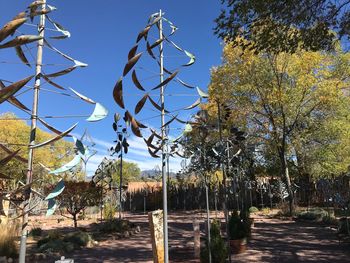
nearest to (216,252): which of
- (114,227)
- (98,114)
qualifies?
(98,114)

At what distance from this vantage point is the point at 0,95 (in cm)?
176

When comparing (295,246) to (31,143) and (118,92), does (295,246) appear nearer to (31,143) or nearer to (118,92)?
(118,92)

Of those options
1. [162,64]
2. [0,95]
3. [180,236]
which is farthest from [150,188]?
[0,95]

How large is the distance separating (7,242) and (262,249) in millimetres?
6742

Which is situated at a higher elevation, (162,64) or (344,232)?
(162,64)

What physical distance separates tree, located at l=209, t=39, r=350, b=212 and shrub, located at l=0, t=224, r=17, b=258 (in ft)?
41.6

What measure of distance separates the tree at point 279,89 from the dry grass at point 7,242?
12676 mm

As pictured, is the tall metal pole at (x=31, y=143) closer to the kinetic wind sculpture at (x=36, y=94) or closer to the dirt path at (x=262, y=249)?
the kinetic wind sculpture at (x=36, y=94)

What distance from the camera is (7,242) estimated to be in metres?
9.47

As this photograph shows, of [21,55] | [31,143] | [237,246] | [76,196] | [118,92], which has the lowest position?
[237,246]

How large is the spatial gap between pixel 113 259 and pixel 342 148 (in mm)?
19038

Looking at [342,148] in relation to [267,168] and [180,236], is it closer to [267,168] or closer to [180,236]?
[267,168]

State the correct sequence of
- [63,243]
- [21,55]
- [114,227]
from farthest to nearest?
[114,227]
[63,243]
[21,55]

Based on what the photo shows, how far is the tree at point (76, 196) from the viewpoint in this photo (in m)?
15.4
